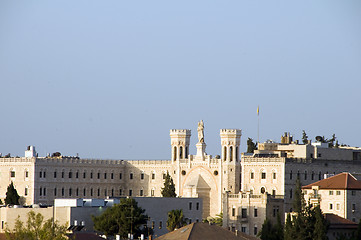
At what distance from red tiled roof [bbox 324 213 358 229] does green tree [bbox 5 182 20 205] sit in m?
54.6

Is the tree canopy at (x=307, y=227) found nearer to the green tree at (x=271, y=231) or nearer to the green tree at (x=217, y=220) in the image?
the green tree at (x=271, y=231)

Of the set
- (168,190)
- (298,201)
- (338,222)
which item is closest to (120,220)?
(298,201)

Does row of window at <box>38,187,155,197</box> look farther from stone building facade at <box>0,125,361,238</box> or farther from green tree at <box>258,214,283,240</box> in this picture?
green tree at <box>258,214,283,240</box>

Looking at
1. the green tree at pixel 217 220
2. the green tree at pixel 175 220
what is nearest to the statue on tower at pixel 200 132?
the green tree at pixel 217 220

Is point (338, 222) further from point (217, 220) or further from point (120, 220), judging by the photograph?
point (217, 220)

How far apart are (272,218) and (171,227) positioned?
1642 centimetres

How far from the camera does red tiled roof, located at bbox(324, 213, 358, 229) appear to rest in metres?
126

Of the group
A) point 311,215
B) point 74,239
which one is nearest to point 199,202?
point 311,215

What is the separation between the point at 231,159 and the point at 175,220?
31.8 metres

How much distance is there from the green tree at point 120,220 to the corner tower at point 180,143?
46.6 metres

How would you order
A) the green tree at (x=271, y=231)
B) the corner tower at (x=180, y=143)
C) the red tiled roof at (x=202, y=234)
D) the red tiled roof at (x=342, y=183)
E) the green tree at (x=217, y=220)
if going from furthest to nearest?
the corner tower at (x=180, y=143) → the green tree at (x=217, y=220) → the red tiled roof at (x=342, y=183) → the green tree at (x=271, y=231) → the red tiled roof at (x=202, y=234)

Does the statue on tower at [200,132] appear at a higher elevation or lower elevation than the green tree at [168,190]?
higher

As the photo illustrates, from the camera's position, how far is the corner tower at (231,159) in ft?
552

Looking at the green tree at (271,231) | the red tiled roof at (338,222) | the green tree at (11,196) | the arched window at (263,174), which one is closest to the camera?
the red tiled roof at (338,222)
